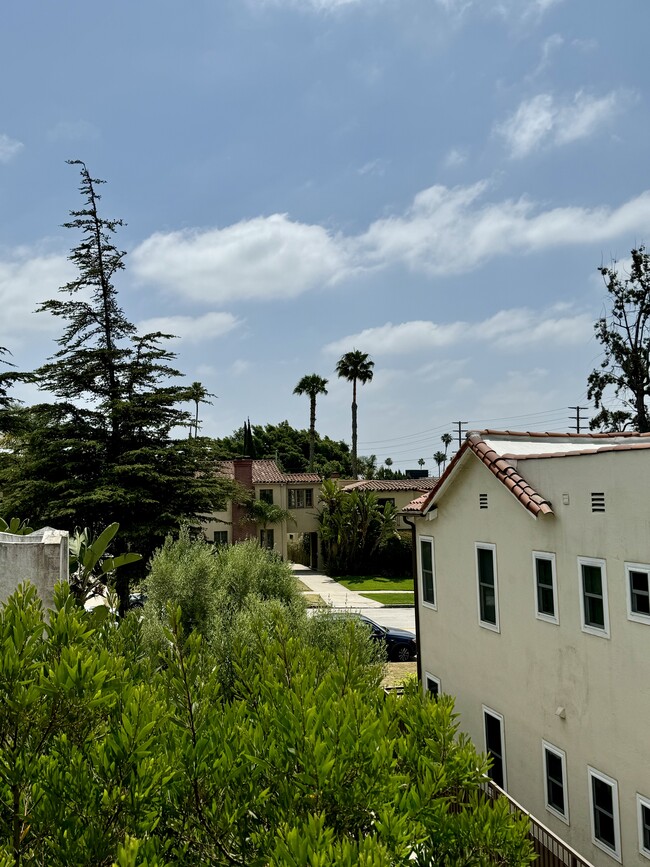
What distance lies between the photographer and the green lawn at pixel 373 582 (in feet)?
141

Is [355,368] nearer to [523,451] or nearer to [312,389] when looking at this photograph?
[312,389]

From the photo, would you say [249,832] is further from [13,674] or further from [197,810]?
[13,674]

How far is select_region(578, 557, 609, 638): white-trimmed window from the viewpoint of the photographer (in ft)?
33.4

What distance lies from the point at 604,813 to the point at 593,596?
127 inches

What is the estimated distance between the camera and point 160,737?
14.7 feet

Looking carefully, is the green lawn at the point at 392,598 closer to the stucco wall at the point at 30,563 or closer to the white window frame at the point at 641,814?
the white window frame at the point at 641,814

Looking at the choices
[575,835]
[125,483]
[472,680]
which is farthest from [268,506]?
[575,835]

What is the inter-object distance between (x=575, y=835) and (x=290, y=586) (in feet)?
34.2

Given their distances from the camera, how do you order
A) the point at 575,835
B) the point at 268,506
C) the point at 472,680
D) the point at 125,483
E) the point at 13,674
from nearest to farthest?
the point at 13,674 → the point at 575,835 → the point at 472,680 → the point at 125,483 → the point at 268,506

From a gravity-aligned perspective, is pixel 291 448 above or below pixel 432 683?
above

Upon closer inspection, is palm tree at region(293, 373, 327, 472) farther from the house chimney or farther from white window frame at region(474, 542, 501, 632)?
white window frame at region(474, 542, 501, 632)

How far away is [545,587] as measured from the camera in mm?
11656

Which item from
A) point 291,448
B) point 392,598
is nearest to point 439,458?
point 291,448

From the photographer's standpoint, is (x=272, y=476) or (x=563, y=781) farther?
(x=272, y=476)
